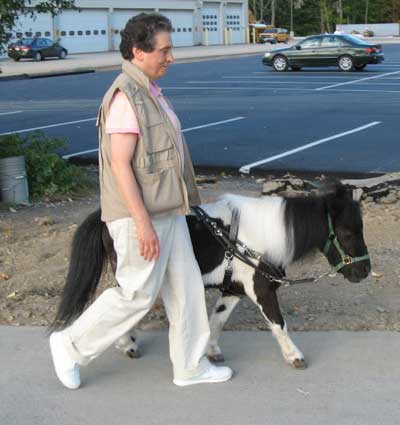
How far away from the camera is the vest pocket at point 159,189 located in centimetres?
392

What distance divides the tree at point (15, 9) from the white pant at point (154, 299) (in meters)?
5.80

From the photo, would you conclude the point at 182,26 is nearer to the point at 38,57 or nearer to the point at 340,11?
the point at 38,57

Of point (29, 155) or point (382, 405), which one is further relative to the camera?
point (29, 155)

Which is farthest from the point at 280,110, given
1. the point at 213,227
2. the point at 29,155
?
the point at 213,227

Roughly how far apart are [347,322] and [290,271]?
1.01 meters

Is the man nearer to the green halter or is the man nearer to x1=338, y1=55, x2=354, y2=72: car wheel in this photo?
the green halter

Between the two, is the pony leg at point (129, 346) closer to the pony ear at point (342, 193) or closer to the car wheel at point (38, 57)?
the pony ear at point (342, 193)

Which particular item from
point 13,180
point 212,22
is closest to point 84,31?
point 212,22

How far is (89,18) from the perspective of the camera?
5700 cm

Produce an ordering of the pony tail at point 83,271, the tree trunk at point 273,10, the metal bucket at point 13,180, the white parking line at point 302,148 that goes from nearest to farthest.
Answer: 1. the pony tail at point 83,271
2. the metal bucket at point 13,180
3. the white parking line at point 302,148
4. the tree trunk at point 273,10

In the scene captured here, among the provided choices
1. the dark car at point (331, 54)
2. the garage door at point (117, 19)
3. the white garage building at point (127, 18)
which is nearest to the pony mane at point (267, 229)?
the dark car at point (331, 54)

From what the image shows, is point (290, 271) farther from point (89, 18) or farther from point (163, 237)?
point (89, 18)

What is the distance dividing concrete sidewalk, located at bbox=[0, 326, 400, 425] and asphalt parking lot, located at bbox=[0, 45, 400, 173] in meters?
6.30

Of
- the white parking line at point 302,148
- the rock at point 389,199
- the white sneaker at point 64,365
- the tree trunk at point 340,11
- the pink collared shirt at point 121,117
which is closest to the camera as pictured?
the pink collared shirt at point 121,117
